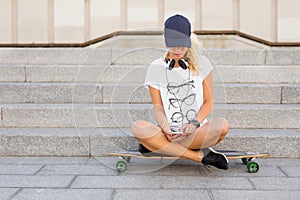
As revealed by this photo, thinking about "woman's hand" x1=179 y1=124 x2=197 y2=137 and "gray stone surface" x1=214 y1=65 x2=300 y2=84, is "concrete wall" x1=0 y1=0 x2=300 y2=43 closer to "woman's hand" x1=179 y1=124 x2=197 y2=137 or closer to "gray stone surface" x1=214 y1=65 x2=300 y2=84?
"gray stone surface" x1=214 y1=65 x2=300 y2=84

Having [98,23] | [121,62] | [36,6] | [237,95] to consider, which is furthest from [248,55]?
[36,6]

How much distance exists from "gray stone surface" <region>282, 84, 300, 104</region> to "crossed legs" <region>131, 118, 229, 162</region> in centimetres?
167

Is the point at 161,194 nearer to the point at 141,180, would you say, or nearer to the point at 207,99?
the point at 141,180

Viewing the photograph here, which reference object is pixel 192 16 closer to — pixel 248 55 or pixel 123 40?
pixel 123 40

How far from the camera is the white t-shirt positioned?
3170 mm

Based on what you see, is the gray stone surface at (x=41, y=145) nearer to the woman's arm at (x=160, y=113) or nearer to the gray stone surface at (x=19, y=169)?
the gray stone surface at (x=19, y=169)

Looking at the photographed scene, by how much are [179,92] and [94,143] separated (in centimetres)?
107

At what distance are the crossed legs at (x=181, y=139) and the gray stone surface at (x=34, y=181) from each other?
664 millimetres

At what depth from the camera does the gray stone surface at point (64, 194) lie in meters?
2.64

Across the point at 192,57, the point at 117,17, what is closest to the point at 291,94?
the point at 192,57

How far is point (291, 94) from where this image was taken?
14.8 ft

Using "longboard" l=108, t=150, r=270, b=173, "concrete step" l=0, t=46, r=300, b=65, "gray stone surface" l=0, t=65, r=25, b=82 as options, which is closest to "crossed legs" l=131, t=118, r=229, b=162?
"longboard" l=108, t=150, r=270, b=173

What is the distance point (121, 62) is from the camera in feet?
17.3

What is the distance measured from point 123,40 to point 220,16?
278 centimetres
